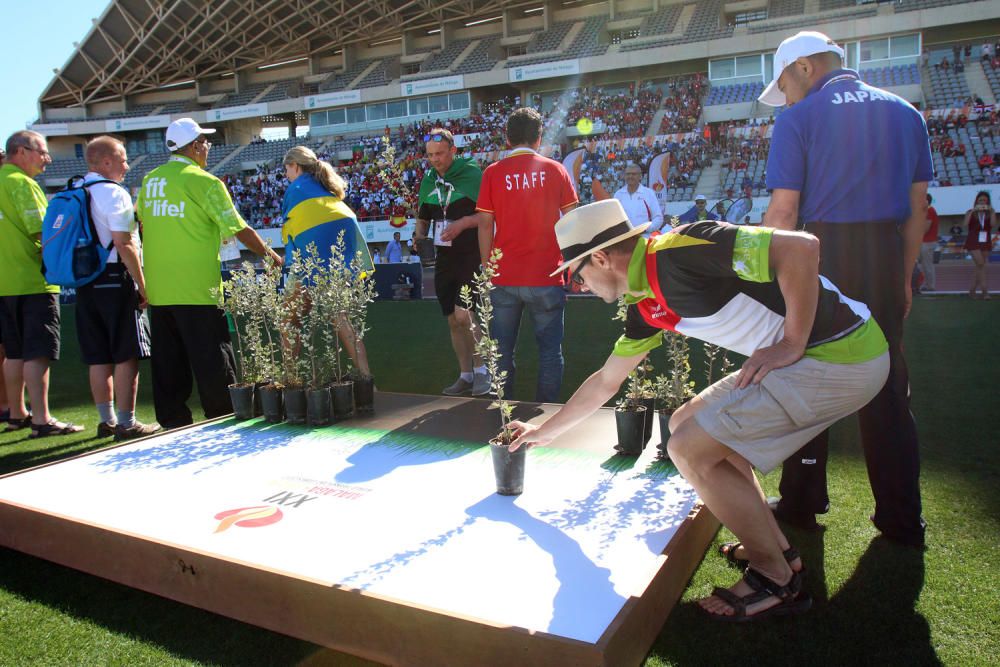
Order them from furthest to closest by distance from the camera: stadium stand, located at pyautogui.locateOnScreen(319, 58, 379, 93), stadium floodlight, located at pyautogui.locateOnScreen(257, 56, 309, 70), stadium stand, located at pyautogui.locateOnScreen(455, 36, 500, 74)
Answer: stadium floodlight, located at pyautogui.locateOnScreen(257, 56, 309, 70) < stadium stand, located at pyautogui.locateOnScreen(319, 58, 379, 93) < stadium stand, located at pyautogui.locateOnScreen(455, 36, 500, 74)

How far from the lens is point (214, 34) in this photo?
41312mm

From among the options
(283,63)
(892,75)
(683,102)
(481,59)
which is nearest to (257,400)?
(683,102)

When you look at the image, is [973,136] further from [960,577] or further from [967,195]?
[960,577]

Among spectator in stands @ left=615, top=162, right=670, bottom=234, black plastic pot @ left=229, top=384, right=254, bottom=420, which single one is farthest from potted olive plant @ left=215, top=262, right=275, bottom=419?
spectator in stands @ left=615, top=162, right=670, bottom=234

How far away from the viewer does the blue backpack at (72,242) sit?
4391 millimetres

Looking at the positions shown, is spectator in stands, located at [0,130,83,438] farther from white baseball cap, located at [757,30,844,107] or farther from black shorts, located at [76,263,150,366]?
white baseball cap, located at [757,30,844,107]

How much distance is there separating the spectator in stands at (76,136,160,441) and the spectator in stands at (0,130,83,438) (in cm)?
48

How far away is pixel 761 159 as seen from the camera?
78.2 ft

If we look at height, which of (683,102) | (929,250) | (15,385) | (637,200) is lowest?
(15,385)

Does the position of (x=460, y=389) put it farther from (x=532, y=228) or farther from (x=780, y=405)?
(x=780, y=405)

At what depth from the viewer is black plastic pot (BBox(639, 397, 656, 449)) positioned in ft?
11.1

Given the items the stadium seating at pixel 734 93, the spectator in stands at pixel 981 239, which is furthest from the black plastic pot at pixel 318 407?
the stadium seating at pixel 734 93

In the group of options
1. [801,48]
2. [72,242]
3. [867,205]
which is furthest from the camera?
[72,242]

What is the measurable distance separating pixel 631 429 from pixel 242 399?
2.47m
